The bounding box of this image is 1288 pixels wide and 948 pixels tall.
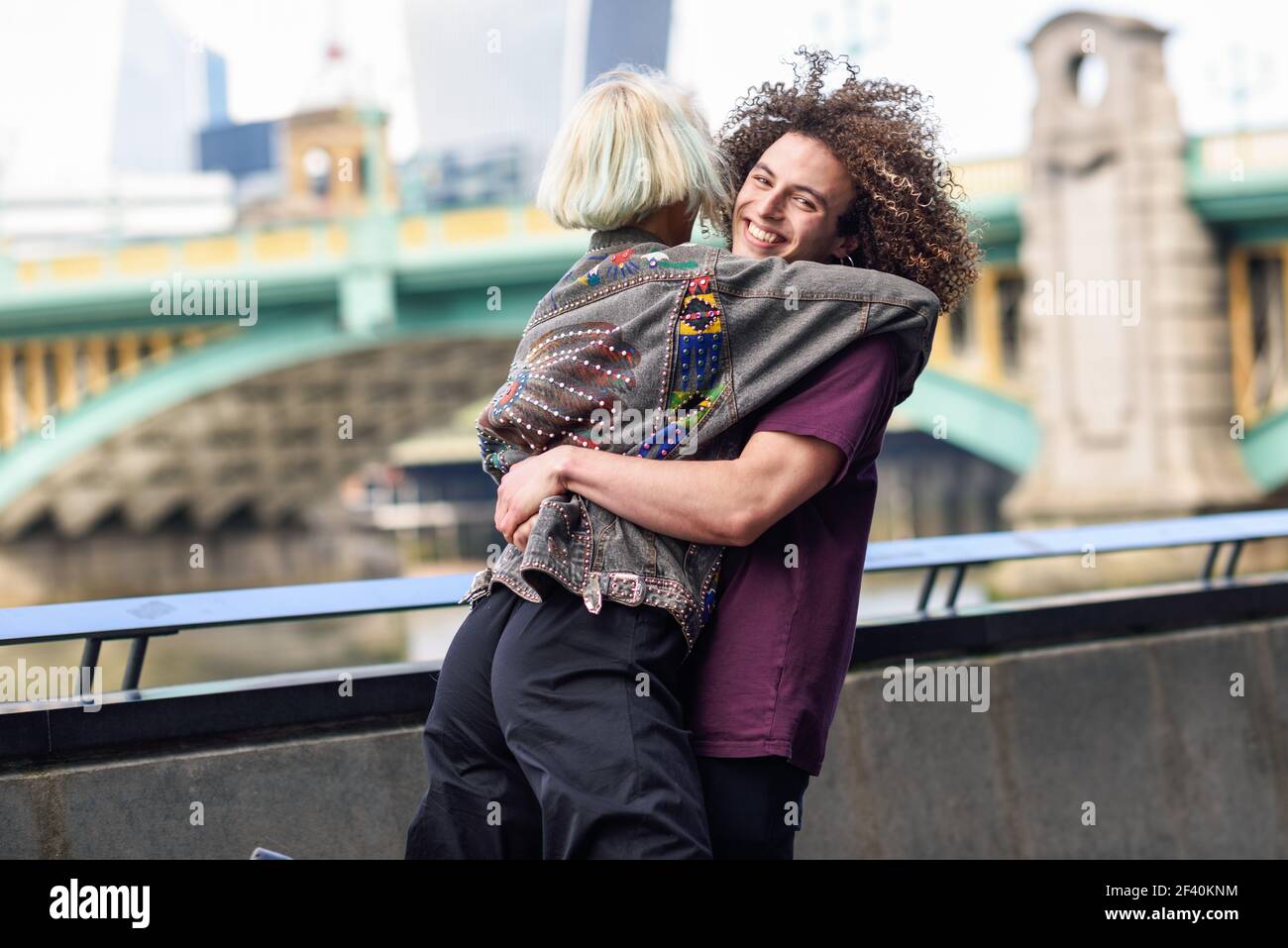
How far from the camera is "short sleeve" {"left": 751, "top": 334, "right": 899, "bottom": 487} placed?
72.9 inches

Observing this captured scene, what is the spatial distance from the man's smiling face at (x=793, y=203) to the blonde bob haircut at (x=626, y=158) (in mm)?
97

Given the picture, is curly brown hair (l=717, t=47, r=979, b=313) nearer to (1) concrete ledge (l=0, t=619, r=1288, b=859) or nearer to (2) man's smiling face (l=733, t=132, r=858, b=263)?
(2) man's smiling face (l=733, t=132, r=858, b=263)

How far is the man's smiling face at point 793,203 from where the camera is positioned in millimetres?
2045

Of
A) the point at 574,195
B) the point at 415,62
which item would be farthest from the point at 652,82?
the point at 415,62

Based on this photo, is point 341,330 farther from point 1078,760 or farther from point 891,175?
point 891,175

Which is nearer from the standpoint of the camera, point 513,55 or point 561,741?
point 561,741

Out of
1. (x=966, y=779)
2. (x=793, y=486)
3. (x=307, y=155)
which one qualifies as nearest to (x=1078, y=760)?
(x=966, y=779)

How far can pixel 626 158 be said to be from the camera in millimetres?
1910

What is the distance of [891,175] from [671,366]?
0.38 m

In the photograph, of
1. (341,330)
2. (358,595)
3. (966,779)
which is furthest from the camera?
(341,330)

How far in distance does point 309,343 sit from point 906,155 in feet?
64.4

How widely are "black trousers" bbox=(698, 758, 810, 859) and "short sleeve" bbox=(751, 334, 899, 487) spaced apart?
33 centimetres

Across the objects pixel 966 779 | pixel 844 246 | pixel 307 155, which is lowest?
pixel 966 779
